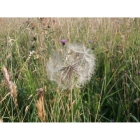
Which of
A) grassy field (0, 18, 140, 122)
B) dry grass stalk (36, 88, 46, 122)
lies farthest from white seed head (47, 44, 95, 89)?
dry grass stalk (36, 88, 46, 122)

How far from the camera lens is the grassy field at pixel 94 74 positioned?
7.75ft

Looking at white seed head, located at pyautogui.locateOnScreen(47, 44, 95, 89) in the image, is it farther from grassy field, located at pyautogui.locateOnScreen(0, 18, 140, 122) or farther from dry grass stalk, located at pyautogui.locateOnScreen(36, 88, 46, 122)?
dry grass stalk, located at pyautogui.locateOnScreen(36, 88, 46, 122)

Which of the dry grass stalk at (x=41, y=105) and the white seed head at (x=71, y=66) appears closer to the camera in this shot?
the dry grass stalk at (x=41, y=105)

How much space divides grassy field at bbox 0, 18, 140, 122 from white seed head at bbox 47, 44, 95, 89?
0.03m

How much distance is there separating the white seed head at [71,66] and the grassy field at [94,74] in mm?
35

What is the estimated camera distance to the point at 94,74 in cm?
238

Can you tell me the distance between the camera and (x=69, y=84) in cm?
233

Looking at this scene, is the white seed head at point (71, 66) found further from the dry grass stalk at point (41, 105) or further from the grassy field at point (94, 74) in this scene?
the dry grass stalk at point (41, 105)

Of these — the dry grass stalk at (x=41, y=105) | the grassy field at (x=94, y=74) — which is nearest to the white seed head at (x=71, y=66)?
the grassy field at (x=94, y=74)

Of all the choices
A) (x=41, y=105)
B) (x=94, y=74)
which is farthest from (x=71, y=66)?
(x=41, y=105)

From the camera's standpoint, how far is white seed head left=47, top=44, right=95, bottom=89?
91.0 inches
